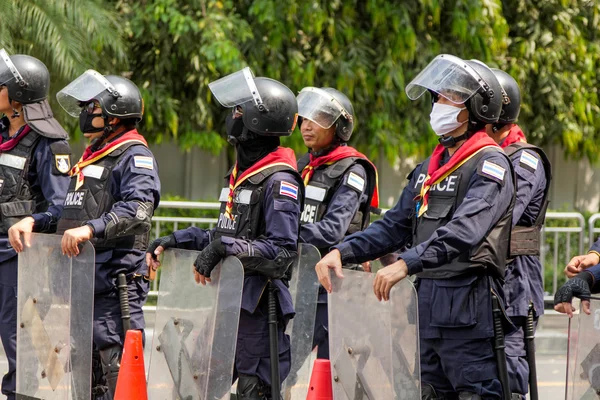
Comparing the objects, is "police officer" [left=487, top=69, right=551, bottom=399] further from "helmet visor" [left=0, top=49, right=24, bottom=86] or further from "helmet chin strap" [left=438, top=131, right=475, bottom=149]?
"helmet visor" [left=0, top=49, right=24, bottom=86]

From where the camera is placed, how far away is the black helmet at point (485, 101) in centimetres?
529

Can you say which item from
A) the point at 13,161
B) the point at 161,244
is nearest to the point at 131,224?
the point at 161,244

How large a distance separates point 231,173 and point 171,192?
902cm

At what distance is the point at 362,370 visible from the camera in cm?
516

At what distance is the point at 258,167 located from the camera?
230 inches

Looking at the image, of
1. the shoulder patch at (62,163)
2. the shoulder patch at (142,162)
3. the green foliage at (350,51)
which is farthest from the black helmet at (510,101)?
the green foliage at (350,51)

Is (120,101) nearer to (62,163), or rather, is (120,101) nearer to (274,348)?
(62,163)

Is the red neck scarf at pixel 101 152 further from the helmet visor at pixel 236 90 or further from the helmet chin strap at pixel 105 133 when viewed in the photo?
the helmet visor at pixel 236 90

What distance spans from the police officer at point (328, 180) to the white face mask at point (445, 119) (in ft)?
4.97

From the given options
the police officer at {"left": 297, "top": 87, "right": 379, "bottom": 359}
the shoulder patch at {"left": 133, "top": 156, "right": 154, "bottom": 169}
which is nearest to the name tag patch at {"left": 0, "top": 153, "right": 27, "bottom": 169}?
the shoulder patch at {"left": 133, "top": 156, "right": 154, "bottom": 169}

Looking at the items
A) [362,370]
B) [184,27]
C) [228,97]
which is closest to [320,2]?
[184,27]

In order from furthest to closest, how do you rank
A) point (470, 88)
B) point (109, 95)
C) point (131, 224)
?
point (109, 95), point (131, 224), point (470, 88)

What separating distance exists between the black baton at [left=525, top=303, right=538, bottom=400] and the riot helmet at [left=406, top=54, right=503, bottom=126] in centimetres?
148

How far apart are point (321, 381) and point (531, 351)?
1246mm
